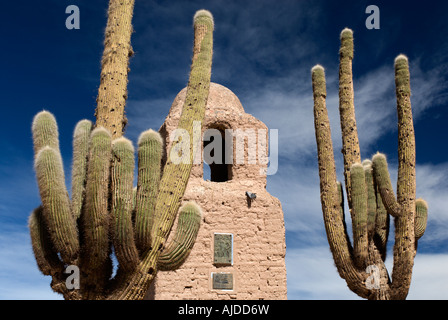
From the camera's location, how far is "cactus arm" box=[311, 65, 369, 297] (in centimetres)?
1106

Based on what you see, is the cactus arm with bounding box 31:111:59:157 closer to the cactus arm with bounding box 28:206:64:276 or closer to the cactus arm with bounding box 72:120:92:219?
the cactus arm with bounding box 72:120:92:219

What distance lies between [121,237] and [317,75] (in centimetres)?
719

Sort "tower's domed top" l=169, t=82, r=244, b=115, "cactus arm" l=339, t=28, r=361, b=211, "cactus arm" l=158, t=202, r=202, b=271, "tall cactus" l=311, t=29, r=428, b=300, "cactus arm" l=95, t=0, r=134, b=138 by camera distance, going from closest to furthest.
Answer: "cactus arm" l=158, t=202, r=202, b=271 < "cactus arm" l=95, t=0, r=134, b=138 < "tall cactus" l=311, t=29, r=428, b=300 < "cactus arm" l=339, t=28, r=361, b=211 < "tower's domed top" l=169, t=82, r=244, b=115

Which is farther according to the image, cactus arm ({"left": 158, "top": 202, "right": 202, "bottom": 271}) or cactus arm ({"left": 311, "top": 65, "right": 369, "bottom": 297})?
cactus arm ({"left": 311, "top": 65, "right": 369, "bottom": 297})

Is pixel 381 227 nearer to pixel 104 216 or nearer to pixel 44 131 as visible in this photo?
pixel 104 216

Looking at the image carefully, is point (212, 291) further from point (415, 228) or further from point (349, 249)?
point (415, 228)

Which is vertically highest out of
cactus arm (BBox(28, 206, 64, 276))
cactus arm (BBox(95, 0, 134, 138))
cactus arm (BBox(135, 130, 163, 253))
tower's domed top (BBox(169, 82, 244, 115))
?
tower's domed top (BBox(169, 82, 244, 115))

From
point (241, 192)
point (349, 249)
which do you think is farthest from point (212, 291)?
point (349, 249)

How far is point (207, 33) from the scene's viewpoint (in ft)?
31.8

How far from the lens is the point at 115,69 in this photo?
28.2ft

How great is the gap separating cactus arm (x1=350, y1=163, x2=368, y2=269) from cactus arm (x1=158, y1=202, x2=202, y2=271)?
4231 mm

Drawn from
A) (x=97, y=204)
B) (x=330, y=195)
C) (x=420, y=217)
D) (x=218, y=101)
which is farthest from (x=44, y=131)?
(x=420, y=217)

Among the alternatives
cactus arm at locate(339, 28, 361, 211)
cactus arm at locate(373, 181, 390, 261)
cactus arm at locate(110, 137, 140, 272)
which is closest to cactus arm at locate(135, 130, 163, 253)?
cactus arm at locate(110, 137, 140, 272)

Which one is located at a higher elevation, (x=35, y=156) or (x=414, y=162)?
(x=414, y=162)
